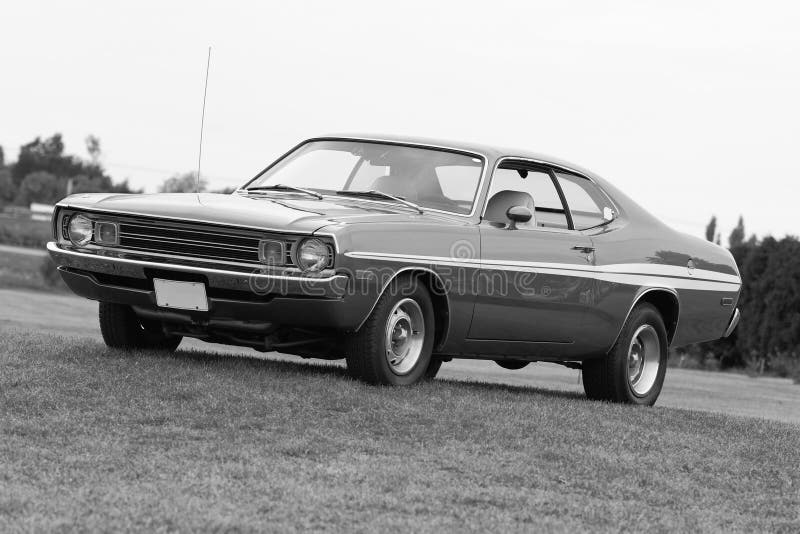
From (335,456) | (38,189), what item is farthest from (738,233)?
(335,456)

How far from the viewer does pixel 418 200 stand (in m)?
8.75

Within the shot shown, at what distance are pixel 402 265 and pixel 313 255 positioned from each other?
580 millimetres

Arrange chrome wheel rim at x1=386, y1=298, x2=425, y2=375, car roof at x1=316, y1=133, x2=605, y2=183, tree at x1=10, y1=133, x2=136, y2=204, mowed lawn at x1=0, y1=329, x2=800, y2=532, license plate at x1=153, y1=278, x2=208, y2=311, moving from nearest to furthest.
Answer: mowed lawn at x1=0, y1=329, x2=800, y2=532, license plate at x1=153, y1=278, x2=208, y2=311, chrome wheel rim at x1=386, y1=298, x2=425, y2=375, car roof at x1=316, y1=133, x2=605, y2=183, tree at x1=10, y1=133, x2=136, y2=204

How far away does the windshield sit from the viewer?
29.0ft

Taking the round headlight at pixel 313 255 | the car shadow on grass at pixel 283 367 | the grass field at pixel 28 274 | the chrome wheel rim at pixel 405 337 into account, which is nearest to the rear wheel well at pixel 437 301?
the chrome wheel rim at pixel 405 337

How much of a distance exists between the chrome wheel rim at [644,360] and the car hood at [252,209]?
7.77 ft

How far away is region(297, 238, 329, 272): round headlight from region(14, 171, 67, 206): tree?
4660 inches

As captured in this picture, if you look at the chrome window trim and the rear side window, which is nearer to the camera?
the chrome window trim

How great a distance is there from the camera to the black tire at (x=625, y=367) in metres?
9.79

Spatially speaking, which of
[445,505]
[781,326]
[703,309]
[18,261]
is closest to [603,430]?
[445,505]

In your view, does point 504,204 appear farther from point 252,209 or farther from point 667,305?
point 667,305

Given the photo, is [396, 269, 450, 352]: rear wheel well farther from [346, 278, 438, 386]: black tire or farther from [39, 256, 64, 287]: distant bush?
[39, 256, 64, 287]: distant bush

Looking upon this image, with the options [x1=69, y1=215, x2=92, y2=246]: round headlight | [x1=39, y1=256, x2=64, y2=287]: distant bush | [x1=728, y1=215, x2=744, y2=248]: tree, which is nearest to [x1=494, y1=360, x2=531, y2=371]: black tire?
[x1=69, y1=215, x2=92, y2=246]: round headlight

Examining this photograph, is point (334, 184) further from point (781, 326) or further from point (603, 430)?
point (781, 326)
